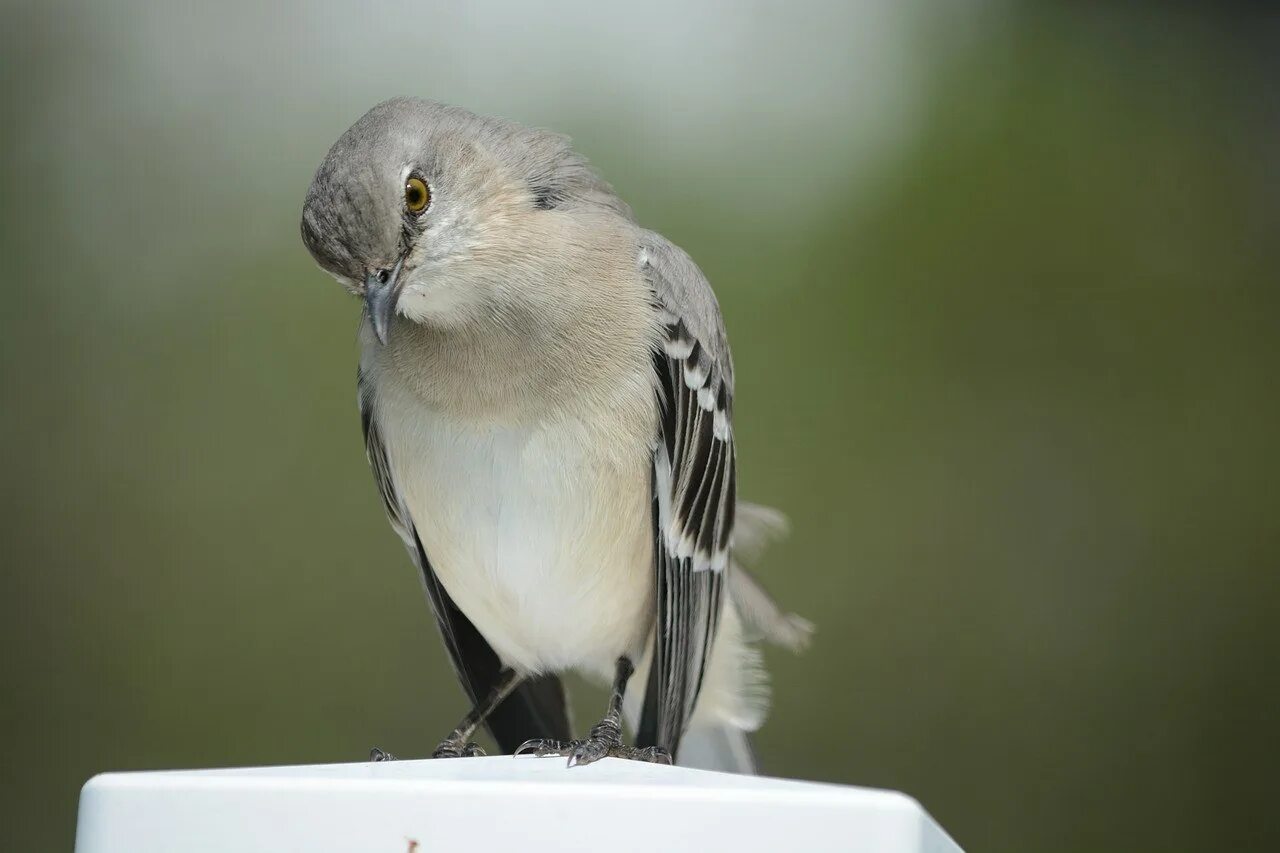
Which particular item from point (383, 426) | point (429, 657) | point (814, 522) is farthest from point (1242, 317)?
point (383, 426)

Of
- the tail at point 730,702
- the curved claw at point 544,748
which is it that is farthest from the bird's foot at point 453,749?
the tail at point 730,702

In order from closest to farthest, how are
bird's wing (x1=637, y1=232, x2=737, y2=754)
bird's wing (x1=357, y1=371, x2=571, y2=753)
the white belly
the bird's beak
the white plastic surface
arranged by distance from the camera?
the white plastic surface → the bird's beak → the white belly → bird's wing (x1=637, y1=232, x2=737, y2=754) → bird's wing (x1=357, y1=371, x2=571, y2=753)

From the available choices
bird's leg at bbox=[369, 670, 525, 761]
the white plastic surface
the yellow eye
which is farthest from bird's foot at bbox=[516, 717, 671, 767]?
the yellow eye

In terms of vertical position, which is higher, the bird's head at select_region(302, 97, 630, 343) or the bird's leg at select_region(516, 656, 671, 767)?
the bird's head at select_region(302, 97, 630, 343)

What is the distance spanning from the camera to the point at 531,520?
1.64 m

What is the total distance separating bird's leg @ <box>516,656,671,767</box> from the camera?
148cm

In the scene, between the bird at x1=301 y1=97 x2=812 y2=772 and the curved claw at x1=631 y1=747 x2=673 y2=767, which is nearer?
the bird at x1=301 y1=97 x2=812 y2=772

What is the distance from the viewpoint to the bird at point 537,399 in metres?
1.53

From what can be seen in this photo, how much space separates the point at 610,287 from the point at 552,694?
74cm

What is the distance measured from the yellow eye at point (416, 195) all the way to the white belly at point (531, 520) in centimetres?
28

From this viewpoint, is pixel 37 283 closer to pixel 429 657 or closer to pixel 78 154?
pixel 78 154

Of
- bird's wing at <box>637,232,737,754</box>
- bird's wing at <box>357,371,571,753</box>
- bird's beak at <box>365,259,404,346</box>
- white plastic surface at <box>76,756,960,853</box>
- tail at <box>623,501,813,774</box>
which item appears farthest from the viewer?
tail at <box>623,501,813,774</box>

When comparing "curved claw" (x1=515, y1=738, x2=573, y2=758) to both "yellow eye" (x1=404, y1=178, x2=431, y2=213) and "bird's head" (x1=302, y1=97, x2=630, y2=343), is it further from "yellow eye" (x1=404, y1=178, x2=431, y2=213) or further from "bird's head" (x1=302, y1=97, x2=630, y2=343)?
"yellow eye" (x1=404, y1=178, x2=431, y2=213)

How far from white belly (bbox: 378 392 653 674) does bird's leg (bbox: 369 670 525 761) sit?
135 millimetres
